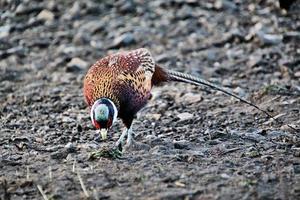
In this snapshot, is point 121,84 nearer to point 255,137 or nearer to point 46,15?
point 255,137

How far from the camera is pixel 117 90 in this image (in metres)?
5.43

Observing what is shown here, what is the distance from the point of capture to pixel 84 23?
9625 millimetres

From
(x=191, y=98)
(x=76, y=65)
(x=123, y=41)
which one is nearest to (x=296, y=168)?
(x=191, y=98)

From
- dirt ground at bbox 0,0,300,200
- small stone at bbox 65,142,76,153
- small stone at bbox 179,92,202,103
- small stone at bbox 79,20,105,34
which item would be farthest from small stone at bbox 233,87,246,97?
small stone at bbox 79,20,105,34

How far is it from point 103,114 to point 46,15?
4.98 metres

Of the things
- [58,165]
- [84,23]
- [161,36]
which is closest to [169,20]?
[161,36]

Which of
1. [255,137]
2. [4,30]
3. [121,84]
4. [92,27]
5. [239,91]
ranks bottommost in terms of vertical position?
[239,91]

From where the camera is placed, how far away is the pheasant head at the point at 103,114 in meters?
5.18

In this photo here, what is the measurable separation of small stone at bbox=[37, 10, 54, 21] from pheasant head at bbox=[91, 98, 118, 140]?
472 cm

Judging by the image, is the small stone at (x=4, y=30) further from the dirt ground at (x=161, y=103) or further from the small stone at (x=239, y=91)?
the small stone at (x=239, y=91)

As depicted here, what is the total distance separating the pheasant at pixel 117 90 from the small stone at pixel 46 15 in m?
4.16

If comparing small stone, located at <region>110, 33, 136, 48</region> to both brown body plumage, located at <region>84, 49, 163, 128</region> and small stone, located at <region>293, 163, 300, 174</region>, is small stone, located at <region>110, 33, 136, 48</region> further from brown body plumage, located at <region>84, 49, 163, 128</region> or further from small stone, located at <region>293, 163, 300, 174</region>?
small stone, located at <region>293, 163, 300, 174</region>

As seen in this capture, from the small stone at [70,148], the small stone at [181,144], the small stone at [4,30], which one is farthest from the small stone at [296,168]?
the small stone at [4,30]

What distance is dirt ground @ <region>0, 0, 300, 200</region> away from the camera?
4570 mm
